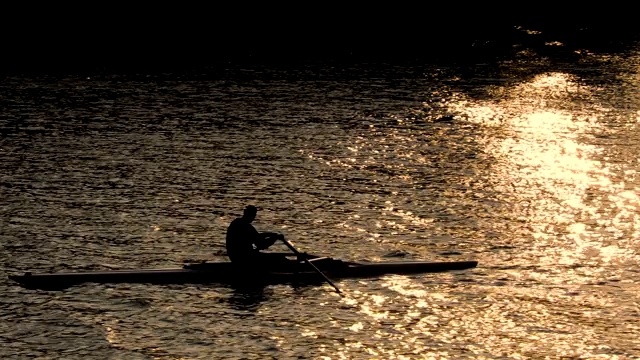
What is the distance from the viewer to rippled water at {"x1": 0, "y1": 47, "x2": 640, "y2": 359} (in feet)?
105

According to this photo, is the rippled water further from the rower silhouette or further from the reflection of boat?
the rower silhouette

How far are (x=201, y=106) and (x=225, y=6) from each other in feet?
160

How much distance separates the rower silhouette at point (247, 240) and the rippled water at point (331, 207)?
1.13 m

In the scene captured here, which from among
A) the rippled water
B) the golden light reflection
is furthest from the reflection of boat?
the golden light reflection

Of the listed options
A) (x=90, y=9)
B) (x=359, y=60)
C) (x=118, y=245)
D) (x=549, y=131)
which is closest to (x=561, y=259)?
(x=118, y=245)

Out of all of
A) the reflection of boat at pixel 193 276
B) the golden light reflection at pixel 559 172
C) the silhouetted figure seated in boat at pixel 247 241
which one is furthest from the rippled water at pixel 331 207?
the silhouetted figure seated in boat at pixel 247 241

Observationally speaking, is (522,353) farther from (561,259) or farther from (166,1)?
(166,1)

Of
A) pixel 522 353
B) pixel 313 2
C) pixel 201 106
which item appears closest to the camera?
pixel 522 353

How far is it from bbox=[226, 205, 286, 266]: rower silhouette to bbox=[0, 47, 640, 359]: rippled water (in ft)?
3.72

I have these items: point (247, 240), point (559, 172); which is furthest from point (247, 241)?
point (559, 172)

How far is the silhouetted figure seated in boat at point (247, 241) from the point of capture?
3431cm

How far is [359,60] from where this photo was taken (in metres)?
99.4

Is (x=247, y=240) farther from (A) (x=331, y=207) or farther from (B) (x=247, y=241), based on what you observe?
(A) (x=331, y=207)

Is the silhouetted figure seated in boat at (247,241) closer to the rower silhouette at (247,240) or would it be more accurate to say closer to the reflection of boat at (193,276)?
the rower silhouette at (247,240)
